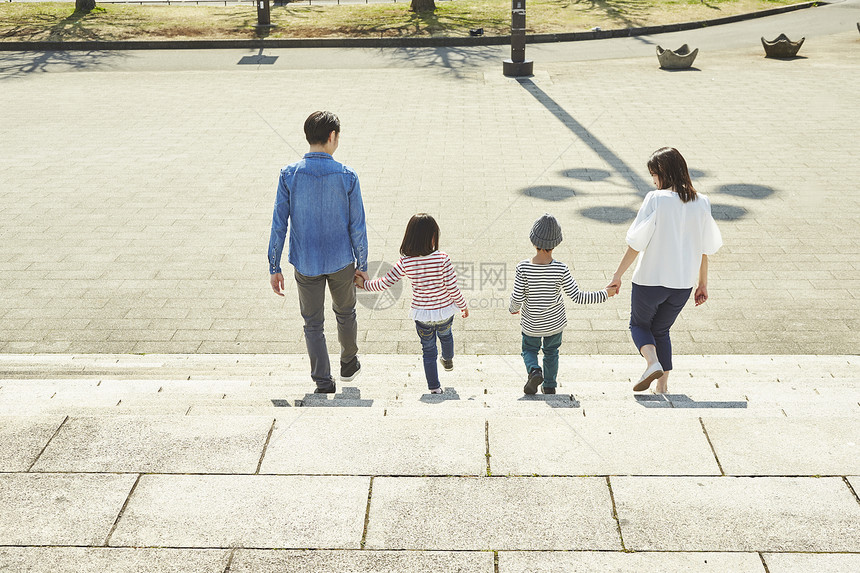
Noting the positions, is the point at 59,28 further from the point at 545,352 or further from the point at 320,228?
the point at 545,352

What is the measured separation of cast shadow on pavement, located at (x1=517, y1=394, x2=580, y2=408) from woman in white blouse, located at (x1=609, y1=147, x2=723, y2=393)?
0.48 metres

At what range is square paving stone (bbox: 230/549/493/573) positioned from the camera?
2.99 metres

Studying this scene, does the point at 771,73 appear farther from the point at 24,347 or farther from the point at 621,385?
the point at 24,347

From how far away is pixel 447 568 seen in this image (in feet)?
9.78

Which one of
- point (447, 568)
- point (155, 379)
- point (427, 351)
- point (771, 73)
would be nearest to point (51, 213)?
point (155, 379)

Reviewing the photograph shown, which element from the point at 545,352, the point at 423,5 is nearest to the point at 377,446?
the point at 545,352

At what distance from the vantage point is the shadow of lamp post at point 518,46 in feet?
54.3

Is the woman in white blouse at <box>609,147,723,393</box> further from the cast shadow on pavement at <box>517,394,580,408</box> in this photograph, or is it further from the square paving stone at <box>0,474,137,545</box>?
the square paving stone at <box>0,474,137,545</box>

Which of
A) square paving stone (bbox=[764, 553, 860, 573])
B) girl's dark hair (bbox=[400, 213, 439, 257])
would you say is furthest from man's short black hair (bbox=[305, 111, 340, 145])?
square paving stone (bbox=[764, 553, 860, 573])

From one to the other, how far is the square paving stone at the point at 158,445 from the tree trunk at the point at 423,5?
21656 mm

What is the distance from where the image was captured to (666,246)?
466 centimetres

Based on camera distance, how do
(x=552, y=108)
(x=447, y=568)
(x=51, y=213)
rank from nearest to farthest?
1. (x=447, y=568)
2. (x=51, y=213)
3. (x=552, y=108)

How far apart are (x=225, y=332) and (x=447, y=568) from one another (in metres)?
4.31

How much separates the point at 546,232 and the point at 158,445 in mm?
2377
